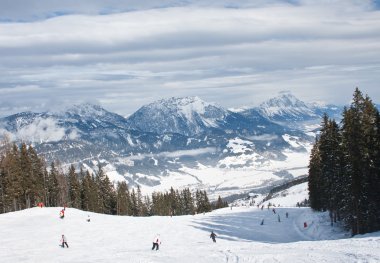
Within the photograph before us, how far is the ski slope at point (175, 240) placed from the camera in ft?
118

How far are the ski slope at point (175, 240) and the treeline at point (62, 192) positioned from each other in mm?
18110

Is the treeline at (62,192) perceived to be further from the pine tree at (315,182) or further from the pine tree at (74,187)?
the pine tree at (315,182)

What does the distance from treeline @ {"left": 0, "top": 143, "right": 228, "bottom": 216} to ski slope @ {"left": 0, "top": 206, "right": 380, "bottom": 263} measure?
18.1m

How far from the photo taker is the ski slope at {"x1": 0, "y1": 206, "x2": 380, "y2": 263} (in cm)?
3591

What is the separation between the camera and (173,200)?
161 metres

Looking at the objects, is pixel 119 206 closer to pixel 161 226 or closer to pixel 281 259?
pixel 161 226

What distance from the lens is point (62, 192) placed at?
132 metres

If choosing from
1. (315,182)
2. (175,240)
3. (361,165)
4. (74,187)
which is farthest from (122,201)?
(361,165)

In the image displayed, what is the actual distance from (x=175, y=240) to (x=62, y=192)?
81961mm

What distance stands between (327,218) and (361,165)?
28.5 metres

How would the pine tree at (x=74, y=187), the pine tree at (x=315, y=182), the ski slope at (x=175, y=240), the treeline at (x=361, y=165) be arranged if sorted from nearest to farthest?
the ski slope at (x=175, y=240)
the treeline at (x=361, y=165)
the pine tree at (x=315, y=182)
the pine tree at (x=74, y=187)

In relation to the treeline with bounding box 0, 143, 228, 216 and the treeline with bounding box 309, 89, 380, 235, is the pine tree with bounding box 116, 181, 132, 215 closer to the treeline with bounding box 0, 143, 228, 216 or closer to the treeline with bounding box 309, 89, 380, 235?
the treeline with bounding box 0, 143, 228, 216

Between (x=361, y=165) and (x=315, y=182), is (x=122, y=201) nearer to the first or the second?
(x=315, y=182)

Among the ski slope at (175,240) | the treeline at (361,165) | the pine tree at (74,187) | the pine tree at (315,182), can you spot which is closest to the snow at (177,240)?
the ski slope at (175,240)
